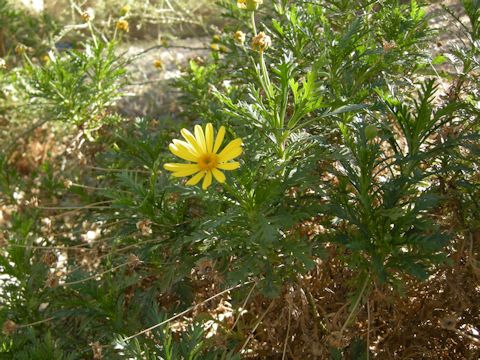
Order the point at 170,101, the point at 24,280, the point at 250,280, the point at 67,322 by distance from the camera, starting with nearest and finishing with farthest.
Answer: the point at 250,280
the point at 24,280
the point at 67,322
the point at 170,101

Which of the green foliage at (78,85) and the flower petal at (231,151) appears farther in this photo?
the green foliage at (78,85)

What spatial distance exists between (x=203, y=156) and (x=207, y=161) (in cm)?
2

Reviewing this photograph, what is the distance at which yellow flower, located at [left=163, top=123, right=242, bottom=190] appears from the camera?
1.32 m

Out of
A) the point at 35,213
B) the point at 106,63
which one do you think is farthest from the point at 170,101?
the point at 35,213

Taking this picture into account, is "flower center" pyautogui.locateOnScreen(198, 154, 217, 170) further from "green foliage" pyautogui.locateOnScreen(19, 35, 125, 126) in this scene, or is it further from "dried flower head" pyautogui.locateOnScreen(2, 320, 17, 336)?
"green foliage" pyautogui.locateOnScreen(19, 35, 125, 126)

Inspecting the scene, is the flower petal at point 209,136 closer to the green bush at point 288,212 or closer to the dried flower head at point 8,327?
the green bush at point 288,212

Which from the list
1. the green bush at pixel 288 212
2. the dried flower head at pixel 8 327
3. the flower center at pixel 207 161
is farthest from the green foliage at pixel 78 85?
the flower center at pixel 207 161

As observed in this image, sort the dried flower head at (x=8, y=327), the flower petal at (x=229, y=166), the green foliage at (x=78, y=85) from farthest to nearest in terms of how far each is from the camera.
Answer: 1. the green foliage at (x=78, y=85)
2. the dried flower head at (x=8, y=327)
3. the flower petal at (x=229, y=166)

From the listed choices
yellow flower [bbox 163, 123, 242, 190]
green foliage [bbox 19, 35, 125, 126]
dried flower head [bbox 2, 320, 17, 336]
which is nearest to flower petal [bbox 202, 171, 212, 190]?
yellow flower [bbox 163, 123, 242, 190]

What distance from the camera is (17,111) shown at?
3.04 meters

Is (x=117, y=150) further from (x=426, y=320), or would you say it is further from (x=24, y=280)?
(x=426, y=320)

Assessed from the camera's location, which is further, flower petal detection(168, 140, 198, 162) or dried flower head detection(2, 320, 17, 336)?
dried flower head detection(2, 320, 17, 336)

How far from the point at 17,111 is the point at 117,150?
1.29 m

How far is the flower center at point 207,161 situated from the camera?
Answer: 1337 millimetres
